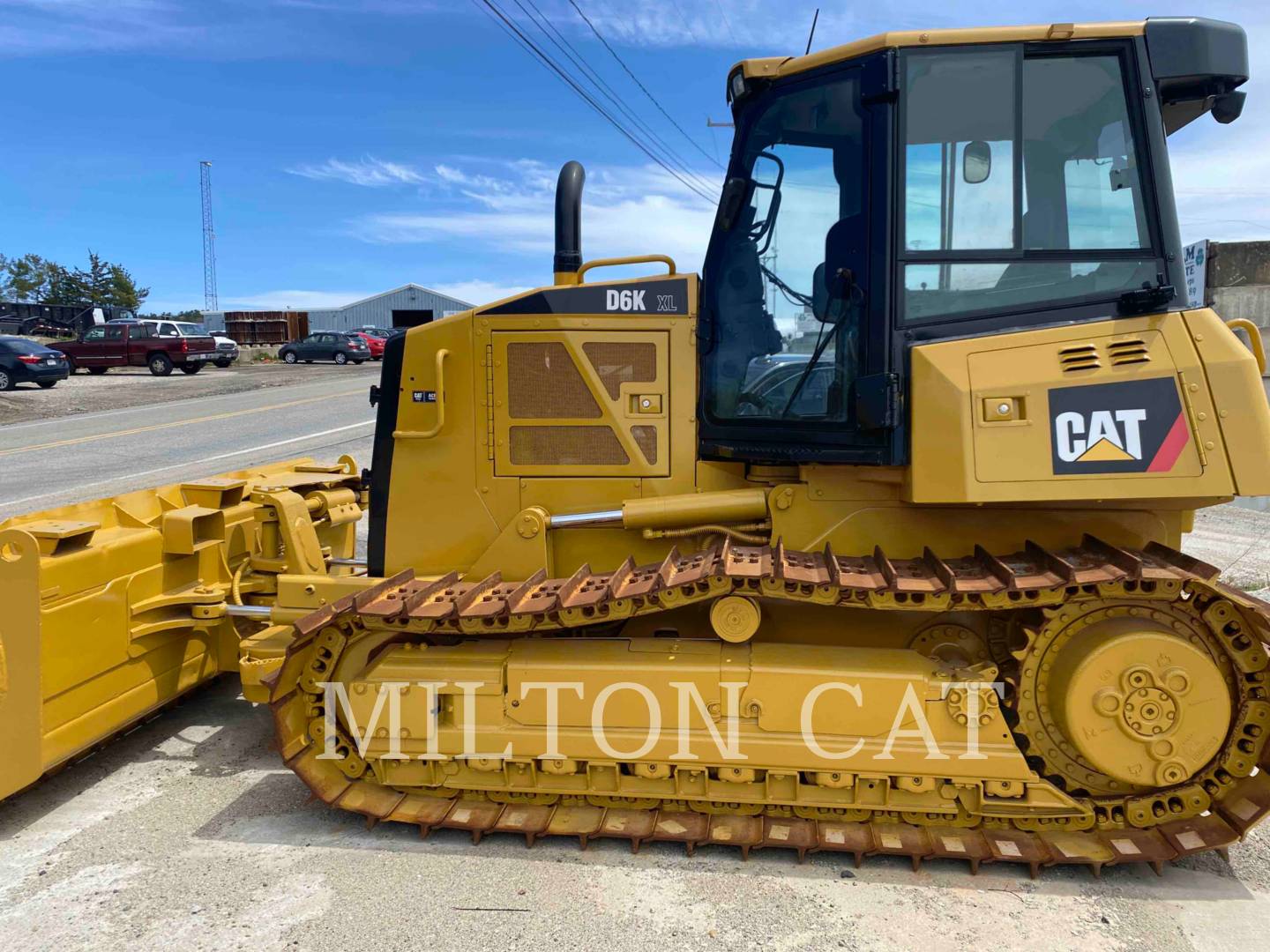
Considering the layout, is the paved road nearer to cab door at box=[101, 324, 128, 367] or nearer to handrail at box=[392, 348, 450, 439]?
handrail at box=[392, 348, 450, 439]

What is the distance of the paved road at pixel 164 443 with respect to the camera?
11.5 meters

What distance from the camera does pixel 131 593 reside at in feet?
14.1

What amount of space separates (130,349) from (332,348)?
8.63 metres

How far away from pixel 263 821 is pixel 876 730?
277cm

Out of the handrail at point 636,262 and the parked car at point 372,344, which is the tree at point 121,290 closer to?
the parked car at point 372,344

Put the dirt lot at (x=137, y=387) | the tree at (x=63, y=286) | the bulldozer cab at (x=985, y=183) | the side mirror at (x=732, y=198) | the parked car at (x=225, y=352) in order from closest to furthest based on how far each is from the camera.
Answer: the bulldozer cab at (x=985, y=183), the side mirror at (x=732, y=198), the dirt lot at (x=137, y=387), the parked car at (x=225, y=352), the tree at (x=63, y=286)

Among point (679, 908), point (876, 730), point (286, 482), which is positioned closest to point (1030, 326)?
point (876, 730)

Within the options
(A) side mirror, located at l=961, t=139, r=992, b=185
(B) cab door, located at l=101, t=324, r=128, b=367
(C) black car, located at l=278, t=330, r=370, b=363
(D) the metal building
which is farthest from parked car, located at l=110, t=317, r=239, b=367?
(A) side mirror, located at l=961, t=139, r=992, b=185

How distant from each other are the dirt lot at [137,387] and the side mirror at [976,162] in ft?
68.9

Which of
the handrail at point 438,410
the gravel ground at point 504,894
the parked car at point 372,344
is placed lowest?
the gravel ground at point 504,894

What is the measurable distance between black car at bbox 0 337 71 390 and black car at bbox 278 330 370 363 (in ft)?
41.3

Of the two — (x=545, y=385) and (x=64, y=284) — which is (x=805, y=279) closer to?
(x=545, y=385)

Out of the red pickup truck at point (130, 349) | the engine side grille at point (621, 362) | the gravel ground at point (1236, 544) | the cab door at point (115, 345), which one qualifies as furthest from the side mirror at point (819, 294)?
the cab door at point (115, 345)

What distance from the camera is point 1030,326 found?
11.3 ft
